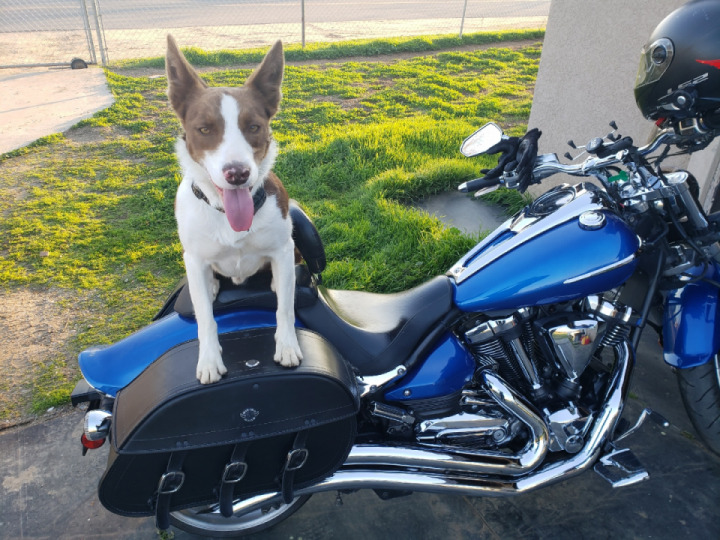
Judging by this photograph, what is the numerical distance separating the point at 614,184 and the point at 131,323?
2.89 meters

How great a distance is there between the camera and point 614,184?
2125mm

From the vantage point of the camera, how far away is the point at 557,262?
1.99 meters

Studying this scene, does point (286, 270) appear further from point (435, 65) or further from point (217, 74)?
point (435, 65)

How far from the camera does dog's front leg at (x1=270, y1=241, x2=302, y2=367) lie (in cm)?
187

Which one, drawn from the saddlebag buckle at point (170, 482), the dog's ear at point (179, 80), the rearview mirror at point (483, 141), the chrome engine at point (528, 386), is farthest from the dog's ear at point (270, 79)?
the saddlebag buckle at point (170, 482)

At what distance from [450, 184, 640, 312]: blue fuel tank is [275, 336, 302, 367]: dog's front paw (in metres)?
0.65

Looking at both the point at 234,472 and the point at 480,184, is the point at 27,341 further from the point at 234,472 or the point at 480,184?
the point at 480,184

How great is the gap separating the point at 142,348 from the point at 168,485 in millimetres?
487

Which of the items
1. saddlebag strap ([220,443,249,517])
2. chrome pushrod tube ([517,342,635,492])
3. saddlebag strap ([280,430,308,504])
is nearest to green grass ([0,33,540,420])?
saddlebag strap ([220,443,249,517])

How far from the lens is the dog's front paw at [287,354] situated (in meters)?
1.83

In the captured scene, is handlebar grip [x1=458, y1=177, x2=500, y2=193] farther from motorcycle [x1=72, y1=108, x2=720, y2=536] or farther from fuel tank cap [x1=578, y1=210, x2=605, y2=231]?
fuel tank cap [x1=578, y1=210, x2=605, y2=231]

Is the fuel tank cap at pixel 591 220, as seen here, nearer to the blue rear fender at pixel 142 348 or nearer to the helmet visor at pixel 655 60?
the helmet visor at pixel 655 60

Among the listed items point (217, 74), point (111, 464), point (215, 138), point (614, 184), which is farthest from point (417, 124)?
point (111, 464)

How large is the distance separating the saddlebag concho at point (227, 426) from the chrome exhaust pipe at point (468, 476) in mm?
183
